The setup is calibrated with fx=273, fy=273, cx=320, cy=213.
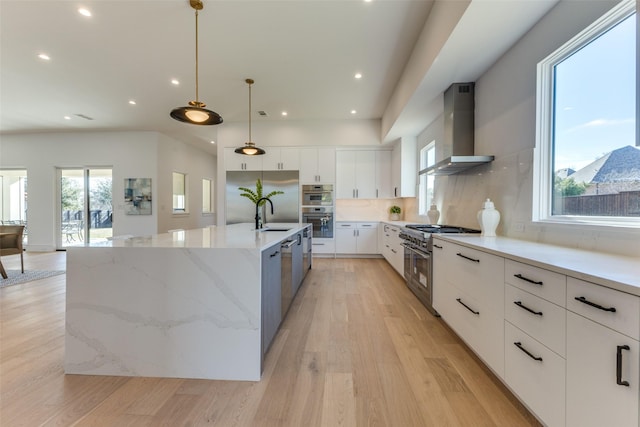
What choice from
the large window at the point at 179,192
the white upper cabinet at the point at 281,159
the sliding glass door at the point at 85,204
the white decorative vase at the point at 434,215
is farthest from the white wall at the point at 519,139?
the sliding glass door at the point at 85,204

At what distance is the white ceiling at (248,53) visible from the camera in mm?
2580

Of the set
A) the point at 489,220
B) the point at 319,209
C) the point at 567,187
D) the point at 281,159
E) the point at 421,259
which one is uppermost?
the point at 281,159

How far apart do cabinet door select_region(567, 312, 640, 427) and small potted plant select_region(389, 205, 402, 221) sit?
5.10 m

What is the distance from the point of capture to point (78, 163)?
269 inches

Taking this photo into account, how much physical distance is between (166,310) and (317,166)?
4649 millimetres

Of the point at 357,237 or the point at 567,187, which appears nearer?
the point at 567,187

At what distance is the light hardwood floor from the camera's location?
143cm

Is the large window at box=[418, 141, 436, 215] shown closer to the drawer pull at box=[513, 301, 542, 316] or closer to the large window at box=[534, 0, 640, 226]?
the large window at box=[534, 0, 640, 226]

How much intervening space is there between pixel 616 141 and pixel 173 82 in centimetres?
512

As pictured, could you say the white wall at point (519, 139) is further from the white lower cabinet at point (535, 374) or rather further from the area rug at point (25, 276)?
the area rug at point (25, 276)

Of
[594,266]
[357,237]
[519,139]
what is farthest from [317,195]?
[594,266]

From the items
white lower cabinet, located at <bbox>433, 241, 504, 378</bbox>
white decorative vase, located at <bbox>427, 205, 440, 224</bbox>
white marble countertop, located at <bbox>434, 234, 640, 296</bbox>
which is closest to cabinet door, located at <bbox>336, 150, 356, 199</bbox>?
white decorative vase, located at <bbox>427, 205, 440, 224</bbox>

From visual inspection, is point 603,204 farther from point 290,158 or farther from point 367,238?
point 290,158

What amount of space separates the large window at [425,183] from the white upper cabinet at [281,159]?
2589 mm
